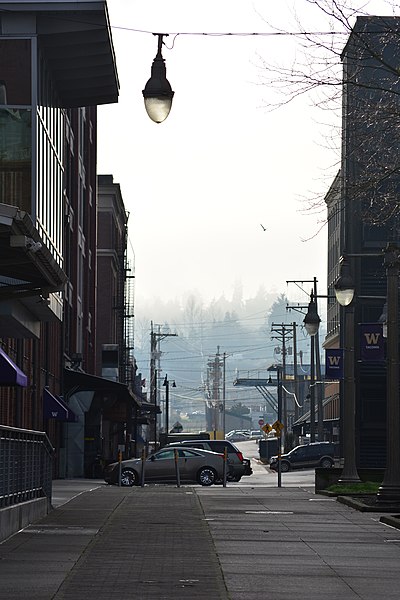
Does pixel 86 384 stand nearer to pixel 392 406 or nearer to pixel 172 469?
pixel 172 469

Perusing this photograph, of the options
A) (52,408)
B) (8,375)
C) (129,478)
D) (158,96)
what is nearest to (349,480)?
(129,478)

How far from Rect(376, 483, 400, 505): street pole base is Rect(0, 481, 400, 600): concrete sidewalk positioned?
125 cm

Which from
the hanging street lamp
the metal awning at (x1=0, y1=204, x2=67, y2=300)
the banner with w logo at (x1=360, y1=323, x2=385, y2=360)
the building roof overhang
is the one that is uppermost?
the building roof overhang

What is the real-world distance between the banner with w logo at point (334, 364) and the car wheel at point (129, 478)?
33.4 ft

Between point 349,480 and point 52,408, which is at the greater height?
point 52,408

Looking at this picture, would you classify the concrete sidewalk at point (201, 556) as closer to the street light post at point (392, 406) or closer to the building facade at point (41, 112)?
the street light post at point (392, 406)

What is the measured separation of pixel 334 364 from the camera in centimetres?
3944

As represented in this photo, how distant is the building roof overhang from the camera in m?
38.4

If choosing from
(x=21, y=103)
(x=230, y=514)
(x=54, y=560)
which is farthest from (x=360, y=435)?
(x=54, y=560)

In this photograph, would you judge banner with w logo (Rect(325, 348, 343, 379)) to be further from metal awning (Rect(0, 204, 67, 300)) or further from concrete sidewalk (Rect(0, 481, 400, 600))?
metal awning (Rect(0, 204, 67, 300))

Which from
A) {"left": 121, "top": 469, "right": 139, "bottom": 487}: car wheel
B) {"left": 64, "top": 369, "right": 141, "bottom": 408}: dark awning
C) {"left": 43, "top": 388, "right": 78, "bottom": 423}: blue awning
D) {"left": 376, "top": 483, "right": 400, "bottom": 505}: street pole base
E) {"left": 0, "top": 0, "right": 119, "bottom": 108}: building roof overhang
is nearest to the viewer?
{"left": 376, "top": 483, "right": 400, "bottom": 505}: street pole base

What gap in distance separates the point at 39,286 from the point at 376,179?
6482 mm

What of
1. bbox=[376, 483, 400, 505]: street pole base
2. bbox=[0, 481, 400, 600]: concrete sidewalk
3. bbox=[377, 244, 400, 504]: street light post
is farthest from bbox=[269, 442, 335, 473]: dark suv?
bbox=[0, 481, 400, 600]: concrete sidewalk

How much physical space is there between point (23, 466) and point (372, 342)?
15302 mm
